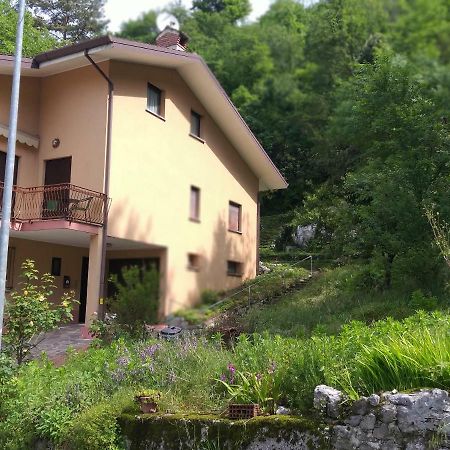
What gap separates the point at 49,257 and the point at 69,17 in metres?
9.10

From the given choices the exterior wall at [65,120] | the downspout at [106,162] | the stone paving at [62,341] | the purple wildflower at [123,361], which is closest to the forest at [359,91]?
the purple wildflower at [123,361]

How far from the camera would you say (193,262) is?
9.09 metres

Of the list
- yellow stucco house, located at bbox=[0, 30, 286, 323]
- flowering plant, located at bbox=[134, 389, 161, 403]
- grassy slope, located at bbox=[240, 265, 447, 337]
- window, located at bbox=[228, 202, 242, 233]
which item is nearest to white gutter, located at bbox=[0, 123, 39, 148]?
yellow stucco house, located at bbox=[0, 30, 286, 323]

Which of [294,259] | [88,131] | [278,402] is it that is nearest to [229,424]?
[278,402]

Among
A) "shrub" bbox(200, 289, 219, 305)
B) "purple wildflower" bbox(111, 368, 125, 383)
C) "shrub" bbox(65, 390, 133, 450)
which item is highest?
"shrub" bbox(200, 289, 219, 305)

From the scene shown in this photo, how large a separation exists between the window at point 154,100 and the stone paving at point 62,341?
6260 mm

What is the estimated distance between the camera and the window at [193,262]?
884cm

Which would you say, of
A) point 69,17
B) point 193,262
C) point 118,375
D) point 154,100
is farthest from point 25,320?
point 69,17

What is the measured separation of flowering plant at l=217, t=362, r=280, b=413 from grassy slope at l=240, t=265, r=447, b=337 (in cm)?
Answer: 307

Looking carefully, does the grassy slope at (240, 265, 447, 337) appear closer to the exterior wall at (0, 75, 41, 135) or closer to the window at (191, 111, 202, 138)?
the window at (191, 111, 202, 138)

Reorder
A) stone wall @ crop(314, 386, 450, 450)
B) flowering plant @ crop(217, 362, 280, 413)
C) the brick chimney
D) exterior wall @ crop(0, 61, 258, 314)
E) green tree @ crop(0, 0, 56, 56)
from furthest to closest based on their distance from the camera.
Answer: green tree @ crop(0, 0, 56, 56)
exterior wall @ crop(0, 61, 258, 314)
the brick chimney
flowering plant @ crop(217, 362, 280, 413)
stone wall @ crop(314, 386, 450, 450)

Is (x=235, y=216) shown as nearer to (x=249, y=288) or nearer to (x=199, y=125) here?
(x=199, y=125)

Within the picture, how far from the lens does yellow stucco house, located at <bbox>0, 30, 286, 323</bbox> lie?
45.3 ft

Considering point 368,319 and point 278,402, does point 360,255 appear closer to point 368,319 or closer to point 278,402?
point 368,319
